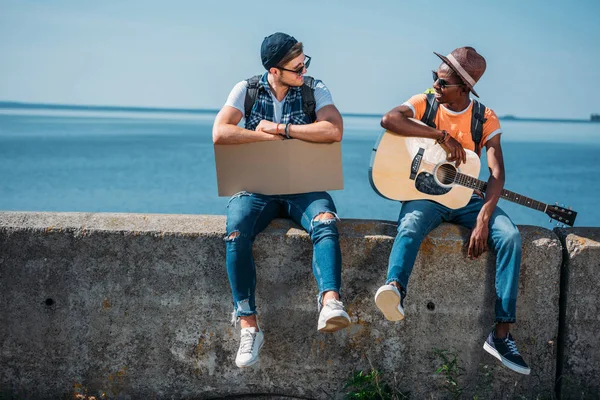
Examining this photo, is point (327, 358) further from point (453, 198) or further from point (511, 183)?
point (511, 183)

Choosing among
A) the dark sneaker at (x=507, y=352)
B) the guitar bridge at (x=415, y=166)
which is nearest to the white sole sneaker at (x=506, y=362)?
the dark sneaker at (x=507, y=352)

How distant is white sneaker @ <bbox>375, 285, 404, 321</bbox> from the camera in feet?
12.7

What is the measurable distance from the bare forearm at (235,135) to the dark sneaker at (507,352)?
159 cm

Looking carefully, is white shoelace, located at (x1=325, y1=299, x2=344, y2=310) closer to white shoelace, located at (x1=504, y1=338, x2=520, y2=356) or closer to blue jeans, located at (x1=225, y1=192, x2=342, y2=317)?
blue jeans, located at (x1=225, y1=192, x2=342, y2=317)

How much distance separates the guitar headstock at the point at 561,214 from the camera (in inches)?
177

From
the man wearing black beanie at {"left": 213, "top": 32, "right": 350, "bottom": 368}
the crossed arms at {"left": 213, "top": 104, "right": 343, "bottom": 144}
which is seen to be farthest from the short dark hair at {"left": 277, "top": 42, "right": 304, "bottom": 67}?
the crossed arms at {"left": 213, "top": 104, "right": 343, "bottom": 144}

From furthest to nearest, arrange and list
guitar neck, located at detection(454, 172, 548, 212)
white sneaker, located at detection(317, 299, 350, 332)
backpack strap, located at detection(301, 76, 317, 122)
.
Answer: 1. backpack strap, located at detection(301, 76, 317, 122)
2. guitar neck, located at detection(454, 172, 548, 212)
3. white sneaker, located at detection(317, 299, 350, 332)

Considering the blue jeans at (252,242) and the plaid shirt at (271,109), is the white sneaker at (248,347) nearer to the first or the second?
the blue jeans at (252,242)

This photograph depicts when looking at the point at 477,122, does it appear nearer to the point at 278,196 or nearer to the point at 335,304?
the point at 278,196

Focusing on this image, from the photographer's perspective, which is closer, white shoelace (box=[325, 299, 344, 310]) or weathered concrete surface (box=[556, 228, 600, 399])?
white shoelace (box=[325, 299, 344, 310])

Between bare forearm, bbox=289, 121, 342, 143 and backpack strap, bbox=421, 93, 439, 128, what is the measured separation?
535 millimetres

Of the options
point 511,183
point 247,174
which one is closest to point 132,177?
point 511,183

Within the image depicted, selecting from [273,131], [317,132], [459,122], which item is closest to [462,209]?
[459,122]

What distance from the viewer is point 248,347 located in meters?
4.03
